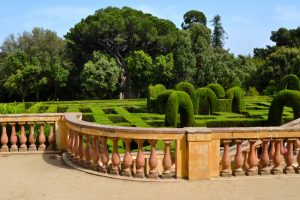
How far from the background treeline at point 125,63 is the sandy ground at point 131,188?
35.3 m

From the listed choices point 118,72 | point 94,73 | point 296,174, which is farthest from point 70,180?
point 118,72

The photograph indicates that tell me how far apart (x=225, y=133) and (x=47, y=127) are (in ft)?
19.0

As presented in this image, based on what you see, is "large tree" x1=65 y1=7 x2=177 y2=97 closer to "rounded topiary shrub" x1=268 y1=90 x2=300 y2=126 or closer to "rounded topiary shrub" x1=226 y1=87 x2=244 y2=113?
"rounded topiary shrub" x1=226 y1=87 x2=244 y2=113

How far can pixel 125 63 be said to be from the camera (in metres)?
46.8

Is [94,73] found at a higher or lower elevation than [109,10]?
lower

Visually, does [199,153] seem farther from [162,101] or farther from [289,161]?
[162,101]

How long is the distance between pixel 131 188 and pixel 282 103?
10701mm

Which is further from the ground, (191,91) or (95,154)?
(191,91)

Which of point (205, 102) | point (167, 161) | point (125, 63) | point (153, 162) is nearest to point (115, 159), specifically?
point (153, 162)

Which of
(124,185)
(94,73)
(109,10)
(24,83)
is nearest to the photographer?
(124,185)

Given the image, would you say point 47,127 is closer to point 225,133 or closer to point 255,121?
point 225,133

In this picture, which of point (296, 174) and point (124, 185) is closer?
point (124, 185)

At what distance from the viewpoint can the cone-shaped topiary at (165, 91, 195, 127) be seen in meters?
16.2

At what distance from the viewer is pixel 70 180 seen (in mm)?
6965
